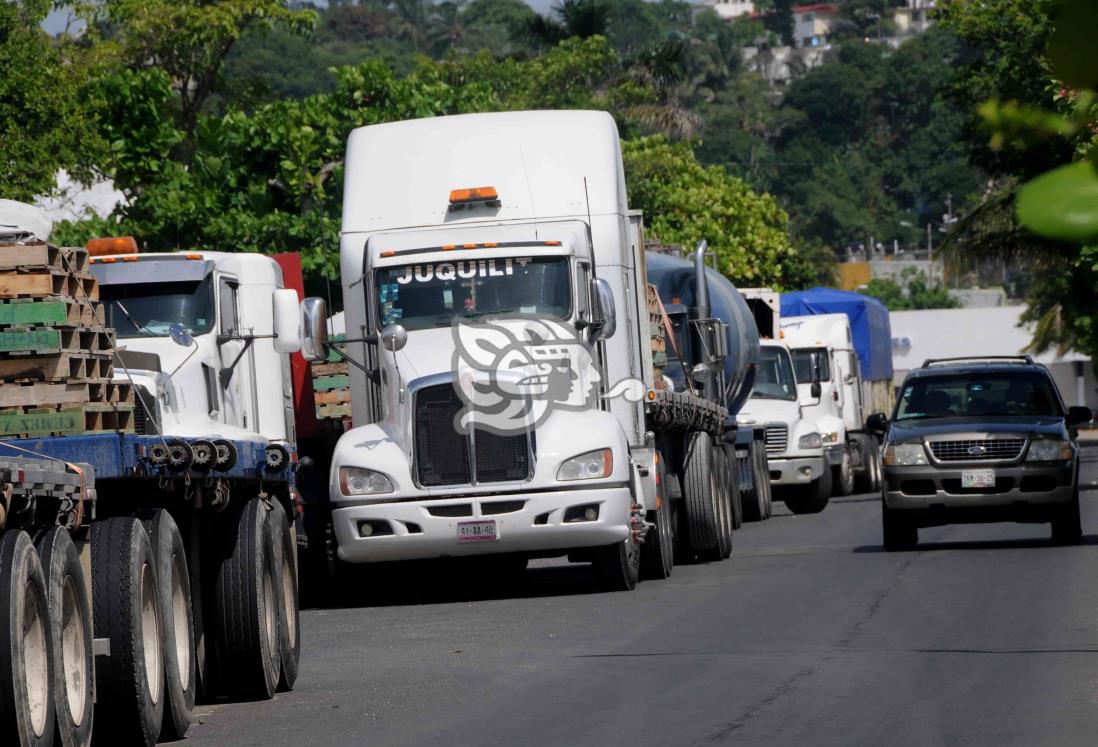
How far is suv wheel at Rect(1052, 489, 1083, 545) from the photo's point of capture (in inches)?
747

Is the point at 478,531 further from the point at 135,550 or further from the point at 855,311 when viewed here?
the point at 855,311

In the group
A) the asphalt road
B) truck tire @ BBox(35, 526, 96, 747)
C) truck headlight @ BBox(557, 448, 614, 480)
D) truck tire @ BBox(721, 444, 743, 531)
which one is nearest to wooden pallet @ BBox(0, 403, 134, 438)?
truck tire @ BBox(35, 526, 96, 747)

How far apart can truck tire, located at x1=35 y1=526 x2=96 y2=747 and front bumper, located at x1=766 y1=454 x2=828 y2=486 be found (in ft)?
74.2

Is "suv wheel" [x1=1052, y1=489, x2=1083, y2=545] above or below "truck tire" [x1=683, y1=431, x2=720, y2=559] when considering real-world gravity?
below

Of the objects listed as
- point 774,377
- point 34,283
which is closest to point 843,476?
point 774,377

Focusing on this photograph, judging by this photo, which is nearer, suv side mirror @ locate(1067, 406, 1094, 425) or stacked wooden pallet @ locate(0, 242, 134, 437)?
stacked wooden pallet @ locate(0, 242, 134, 437)

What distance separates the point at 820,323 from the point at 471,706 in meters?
26.9

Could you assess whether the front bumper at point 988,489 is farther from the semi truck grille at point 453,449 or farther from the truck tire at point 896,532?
the semi truck grille at point 453,449

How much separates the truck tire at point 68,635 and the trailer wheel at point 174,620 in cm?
87

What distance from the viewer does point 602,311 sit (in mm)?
15672

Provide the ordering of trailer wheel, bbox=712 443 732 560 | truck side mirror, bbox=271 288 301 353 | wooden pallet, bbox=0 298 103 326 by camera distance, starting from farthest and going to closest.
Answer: trailer wheel, bbox=712 443 732 560, truck side mirror, bbox=271 288 301 353, wooden pallet, bbox=0 298 103 326

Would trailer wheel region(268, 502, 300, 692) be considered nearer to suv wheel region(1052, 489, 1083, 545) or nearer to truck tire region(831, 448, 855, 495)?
suv wheel region(1052, 489, 1083, 545)

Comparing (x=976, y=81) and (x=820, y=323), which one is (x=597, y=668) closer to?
(x=820, y=323)

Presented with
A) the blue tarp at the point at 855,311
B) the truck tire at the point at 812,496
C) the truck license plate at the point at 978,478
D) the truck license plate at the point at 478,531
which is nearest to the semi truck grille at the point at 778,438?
the truck tire at the point at 812,496
